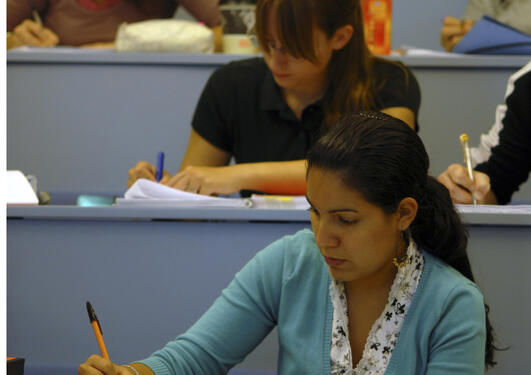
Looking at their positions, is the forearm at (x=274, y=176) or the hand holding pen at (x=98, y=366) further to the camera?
the forearm at (x=274, y=176)

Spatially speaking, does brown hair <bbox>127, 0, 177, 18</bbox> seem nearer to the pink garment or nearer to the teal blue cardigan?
the pink garment

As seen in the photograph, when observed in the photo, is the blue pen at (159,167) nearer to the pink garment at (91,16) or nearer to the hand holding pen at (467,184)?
the hand holding pen at (467,184)

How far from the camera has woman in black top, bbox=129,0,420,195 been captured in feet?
5.41

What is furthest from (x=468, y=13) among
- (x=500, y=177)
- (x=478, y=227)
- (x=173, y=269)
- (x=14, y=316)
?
(x=14, y=316)

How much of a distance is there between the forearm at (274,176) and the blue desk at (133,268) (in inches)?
15.0

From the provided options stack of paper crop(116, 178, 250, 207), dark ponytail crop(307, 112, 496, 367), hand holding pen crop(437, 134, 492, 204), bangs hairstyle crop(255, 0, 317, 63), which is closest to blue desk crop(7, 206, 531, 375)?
stack of paper crop(116, 178, 250, 207)

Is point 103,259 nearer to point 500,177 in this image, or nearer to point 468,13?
point 500,177

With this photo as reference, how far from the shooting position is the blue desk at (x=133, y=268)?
1294 millimetres

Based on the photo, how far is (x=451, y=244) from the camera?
1047 mm

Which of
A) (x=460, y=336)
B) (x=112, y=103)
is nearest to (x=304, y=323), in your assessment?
(x=460, y=336)

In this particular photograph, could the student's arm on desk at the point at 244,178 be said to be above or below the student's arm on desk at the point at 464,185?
below

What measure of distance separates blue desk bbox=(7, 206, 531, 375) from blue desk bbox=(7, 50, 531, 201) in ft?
2.81

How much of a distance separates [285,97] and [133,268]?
727mm

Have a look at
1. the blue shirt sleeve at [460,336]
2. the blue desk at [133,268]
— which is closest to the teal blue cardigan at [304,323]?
the blue shirt sleeve at [460,336]
